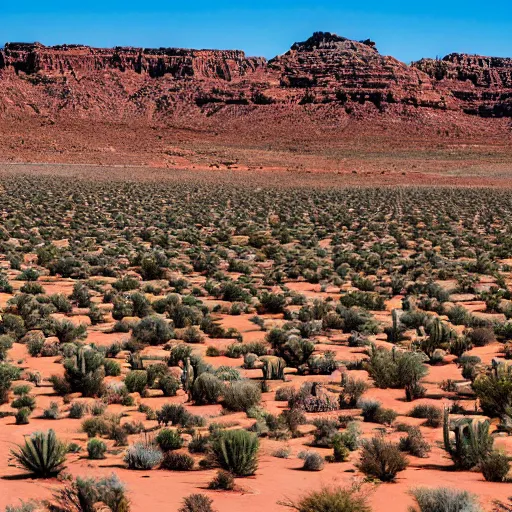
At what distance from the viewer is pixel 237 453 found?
7.48 m

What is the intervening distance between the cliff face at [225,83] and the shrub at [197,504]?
377 feet

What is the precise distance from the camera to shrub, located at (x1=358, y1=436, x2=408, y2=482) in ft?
24.1

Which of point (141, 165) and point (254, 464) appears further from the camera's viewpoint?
point (141, 165)

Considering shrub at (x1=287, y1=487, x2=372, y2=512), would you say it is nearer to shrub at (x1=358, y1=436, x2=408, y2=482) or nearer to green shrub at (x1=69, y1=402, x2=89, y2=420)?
shrub at (x1=358, y1=436, x2=408, y2=482)

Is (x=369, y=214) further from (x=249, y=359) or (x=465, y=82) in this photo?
(x=465, y=82)

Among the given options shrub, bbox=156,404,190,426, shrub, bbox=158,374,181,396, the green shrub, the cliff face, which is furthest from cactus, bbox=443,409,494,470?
the cliff face

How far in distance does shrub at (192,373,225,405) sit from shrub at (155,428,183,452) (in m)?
1.72

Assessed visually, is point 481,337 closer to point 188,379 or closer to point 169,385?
point 188,379

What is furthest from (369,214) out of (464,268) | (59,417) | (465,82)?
(465,82)

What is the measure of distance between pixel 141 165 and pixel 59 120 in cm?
3182

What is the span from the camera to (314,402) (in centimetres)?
969

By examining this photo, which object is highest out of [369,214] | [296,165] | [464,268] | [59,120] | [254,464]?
[59,120]

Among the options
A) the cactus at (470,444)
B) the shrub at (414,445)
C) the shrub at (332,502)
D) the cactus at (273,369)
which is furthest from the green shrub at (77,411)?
the cactus at (470,444)

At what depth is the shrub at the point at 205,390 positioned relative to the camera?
9898mm
